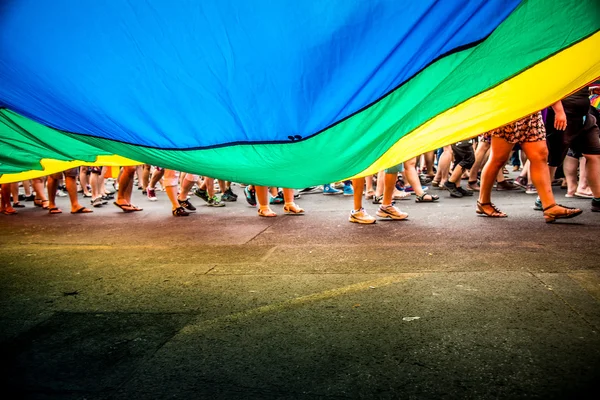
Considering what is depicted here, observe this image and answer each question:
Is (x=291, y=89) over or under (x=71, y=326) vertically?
over

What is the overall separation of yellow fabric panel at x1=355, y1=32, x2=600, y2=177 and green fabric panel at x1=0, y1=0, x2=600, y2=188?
0.62 ft

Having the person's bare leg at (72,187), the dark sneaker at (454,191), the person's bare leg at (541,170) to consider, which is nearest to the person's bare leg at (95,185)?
the person's bare leg at (72,187)

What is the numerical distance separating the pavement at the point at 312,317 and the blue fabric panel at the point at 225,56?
1.03 m

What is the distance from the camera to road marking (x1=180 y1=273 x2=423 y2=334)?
2.27m

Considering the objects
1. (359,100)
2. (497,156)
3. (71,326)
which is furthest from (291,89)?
(497,156)

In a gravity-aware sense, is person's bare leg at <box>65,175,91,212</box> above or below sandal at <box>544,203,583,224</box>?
above

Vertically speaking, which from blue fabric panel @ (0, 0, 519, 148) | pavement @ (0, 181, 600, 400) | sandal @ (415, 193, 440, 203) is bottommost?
pavement @ (0, 181, 600, 400)

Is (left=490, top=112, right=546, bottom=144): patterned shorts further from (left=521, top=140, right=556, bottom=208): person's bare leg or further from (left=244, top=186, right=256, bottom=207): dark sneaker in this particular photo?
(left=244, top=186, right=256, bottom=207): dark sneaker

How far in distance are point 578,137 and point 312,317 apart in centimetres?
498

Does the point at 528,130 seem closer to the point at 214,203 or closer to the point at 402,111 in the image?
the point at 402,111

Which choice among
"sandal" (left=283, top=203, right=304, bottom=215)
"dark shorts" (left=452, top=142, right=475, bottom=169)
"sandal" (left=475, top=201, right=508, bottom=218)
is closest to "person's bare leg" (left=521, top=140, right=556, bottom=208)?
"sandal" (left=475, top=201, right=508, bottom=218)

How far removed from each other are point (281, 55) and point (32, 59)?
3.78 ft

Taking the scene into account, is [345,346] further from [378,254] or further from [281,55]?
[378,254]

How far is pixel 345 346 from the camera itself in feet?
6.47
